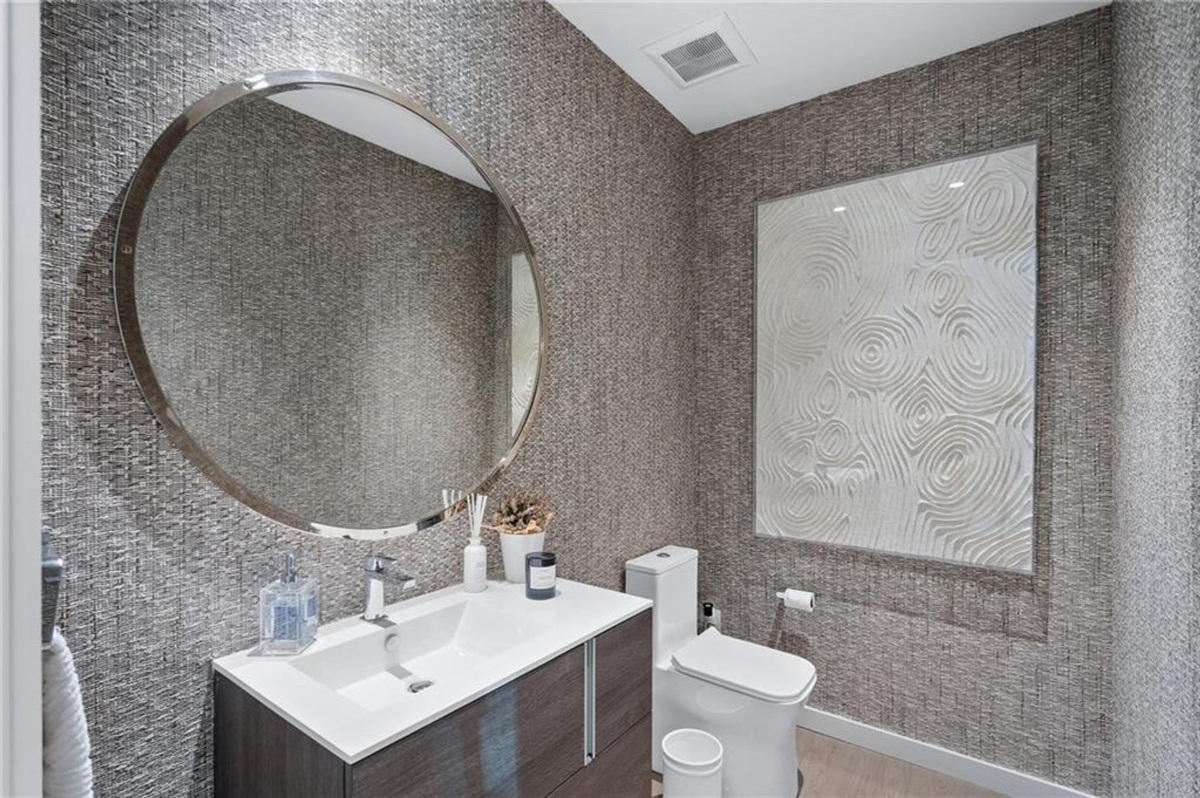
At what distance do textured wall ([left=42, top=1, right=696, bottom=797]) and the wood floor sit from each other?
3.58 ft

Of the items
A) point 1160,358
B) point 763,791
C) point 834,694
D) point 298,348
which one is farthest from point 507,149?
point 834,694

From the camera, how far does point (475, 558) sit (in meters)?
1.55

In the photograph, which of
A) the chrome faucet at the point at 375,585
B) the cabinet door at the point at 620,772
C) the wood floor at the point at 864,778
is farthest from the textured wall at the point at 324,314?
the wood floor at the point at 864,778

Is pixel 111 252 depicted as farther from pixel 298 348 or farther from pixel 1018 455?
pixel 1018 455

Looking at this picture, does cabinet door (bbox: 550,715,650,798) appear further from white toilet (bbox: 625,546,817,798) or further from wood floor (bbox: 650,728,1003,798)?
wood floor (bbox: 650,728,1003,798)

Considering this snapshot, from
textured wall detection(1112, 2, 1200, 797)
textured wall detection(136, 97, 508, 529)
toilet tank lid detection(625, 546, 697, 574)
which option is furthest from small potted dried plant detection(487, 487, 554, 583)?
textured wall detection(1112, 2, 1200, 797)

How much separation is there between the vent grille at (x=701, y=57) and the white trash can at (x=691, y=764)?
232 centimetres

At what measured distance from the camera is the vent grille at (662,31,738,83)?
2.12 metres

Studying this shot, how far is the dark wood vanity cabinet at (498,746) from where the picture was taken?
91 cm

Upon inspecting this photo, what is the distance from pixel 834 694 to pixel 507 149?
2.36m

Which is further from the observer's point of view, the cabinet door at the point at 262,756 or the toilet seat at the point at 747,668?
the toilet seat at the point at 747,668

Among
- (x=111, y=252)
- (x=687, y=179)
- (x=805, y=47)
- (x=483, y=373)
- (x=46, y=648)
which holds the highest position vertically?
(x=805, y=47)

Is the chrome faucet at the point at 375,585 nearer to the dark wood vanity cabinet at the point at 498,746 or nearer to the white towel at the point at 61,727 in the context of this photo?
the dark wood vanity cabinet at the point at 498,746

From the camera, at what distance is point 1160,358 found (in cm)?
145
